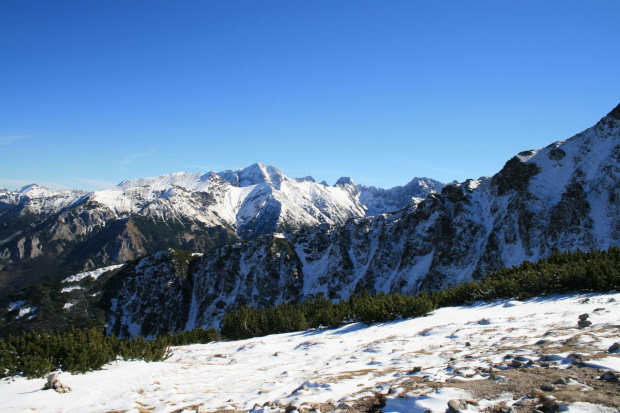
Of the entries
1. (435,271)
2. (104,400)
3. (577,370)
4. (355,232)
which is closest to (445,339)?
(577,370)

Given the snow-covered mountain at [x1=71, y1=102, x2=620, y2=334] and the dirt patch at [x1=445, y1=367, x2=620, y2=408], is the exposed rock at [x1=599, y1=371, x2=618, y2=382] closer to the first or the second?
the dirt patch at [x1=445, y1=367, x2=620, y2=408]

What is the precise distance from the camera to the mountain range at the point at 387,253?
76562mm

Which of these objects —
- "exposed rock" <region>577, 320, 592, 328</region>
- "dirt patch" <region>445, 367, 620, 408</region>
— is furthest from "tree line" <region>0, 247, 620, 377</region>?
"dirt patch" <region>445, 367, 620, 408</region>

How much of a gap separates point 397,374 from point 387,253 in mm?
112783

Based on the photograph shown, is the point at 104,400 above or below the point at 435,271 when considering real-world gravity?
above

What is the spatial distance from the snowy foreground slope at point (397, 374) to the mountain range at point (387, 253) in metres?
50.8

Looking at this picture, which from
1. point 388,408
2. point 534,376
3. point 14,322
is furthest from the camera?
point 14,322

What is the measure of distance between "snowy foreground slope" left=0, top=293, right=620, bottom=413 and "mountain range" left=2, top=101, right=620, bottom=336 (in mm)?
50757

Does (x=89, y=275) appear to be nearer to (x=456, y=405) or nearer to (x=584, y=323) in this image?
(x=584, y=323)

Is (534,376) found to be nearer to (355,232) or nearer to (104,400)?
(104,400)

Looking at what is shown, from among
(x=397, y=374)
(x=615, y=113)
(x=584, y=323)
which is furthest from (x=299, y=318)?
(x=615, y=113)

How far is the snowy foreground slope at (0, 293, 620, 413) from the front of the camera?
5766mm

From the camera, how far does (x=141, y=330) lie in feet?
409

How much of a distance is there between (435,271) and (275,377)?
291ft
